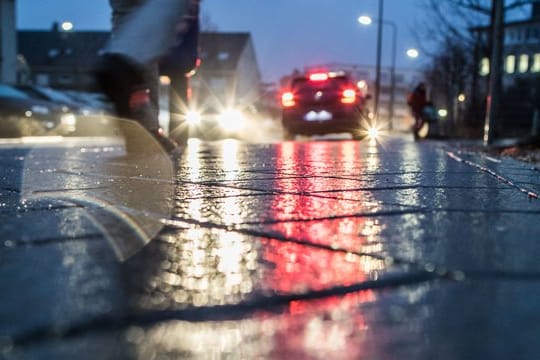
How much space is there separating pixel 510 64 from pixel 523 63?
2.36 m

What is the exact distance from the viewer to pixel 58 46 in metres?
63.3

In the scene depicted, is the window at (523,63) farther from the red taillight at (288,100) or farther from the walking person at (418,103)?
the red taillight at (288,100)

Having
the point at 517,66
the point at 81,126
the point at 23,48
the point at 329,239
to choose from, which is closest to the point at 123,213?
the point at 329,239

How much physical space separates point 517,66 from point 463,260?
9423cm

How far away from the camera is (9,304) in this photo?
4.45 feet

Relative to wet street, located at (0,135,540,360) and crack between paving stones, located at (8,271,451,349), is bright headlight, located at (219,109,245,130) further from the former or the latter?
crack between paving stones, located at (8,271,451,349)

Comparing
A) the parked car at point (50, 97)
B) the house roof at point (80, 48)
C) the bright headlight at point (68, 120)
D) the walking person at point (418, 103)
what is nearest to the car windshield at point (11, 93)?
the parked car at point (50, 97)

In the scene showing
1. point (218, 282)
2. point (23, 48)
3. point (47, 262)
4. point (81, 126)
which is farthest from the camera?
point (23, 48)

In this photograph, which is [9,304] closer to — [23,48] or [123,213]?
[123,213]

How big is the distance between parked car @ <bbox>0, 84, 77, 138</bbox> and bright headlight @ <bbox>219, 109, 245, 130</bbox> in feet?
14.5

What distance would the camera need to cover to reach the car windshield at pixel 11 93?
15055 mm

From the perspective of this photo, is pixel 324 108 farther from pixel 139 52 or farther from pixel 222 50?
pixel 222 50

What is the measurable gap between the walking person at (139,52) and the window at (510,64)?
9065cm

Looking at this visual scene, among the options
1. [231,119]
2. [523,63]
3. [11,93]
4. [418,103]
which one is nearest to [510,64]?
[523,63]
